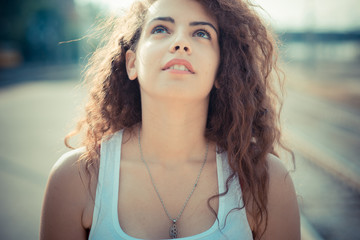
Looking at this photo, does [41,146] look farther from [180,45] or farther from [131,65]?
[180,45]

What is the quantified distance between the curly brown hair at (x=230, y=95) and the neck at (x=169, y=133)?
20 cm

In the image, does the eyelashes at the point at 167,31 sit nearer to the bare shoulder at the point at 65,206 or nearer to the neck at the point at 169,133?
the neck at the point at 169,133

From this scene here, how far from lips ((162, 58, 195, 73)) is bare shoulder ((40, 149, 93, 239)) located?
87 cm

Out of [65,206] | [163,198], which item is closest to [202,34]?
[163,198]

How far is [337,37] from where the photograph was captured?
246ft

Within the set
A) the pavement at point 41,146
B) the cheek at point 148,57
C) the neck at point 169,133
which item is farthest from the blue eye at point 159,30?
the pavement at point 41,146

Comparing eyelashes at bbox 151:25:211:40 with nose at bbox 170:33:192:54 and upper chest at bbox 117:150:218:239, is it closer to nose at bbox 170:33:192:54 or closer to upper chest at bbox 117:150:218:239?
nose at bbox 170:33:192:54

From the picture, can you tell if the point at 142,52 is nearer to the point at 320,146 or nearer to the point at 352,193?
the point at 352,193

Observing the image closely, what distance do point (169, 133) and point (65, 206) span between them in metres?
0.82

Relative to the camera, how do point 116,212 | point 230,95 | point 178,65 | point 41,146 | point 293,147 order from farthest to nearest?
point 41,146, point 293,147, point 230,95, point 178,65, point 116,212

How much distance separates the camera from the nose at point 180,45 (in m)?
2.07

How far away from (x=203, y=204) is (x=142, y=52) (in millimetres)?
1087

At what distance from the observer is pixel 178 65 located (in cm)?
206

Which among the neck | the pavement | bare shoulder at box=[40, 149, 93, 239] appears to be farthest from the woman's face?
the pavement
